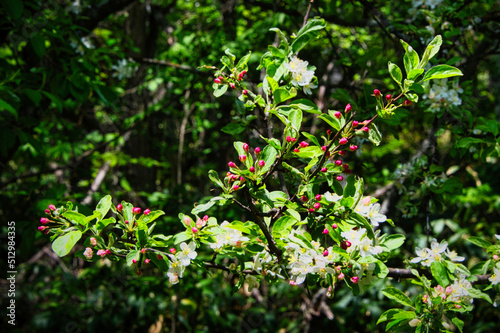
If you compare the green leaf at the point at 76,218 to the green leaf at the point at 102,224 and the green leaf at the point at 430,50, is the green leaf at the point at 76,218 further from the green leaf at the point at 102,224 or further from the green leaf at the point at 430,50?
the green leaf at the point at 430,50

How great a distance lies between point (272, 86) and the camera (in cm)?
102

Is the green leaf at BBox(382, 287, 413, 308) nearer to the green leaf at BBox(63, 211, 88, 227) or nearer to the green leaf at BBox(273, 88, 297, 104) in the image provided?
the green leaf at BBox(273, 88, 297, 104)

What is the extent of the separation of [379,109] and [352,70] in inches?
A: 43.6

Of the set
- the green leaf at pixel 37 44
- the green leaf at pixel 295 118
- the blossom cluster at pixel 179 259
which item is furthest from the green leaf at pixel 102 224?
the green leaf at pixel 37 44

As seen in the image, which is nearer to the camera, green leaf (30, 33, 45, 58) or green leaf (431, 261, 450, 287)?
green leaf (431, 261, 450, 287)

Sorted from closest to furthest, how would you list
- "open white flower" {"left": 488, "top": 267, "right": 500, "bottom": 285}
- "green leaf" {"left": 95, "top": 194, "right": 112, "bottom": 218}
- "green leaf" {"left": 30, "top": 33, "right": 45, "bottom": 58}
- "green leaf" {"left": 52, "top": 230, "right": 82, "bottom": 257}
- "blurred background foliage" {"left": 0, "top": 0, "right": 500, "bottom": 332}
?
"green leaf" {"left": 52, "top": 230, "right": 82, "bottom": 257} → "green leaf" {"left": 95, "top": 194, "right": 112, "bottom": 218} → "open white flower" {"left": 488, "top": 267, "right": 500, "bottom": 285} → "green leaf" {"left": 30, "top": 33, "right": 45, "bottom": 58} → "blurred background foliage" {"left": 0, "top": 0, "right": 500, "bottom": 332}

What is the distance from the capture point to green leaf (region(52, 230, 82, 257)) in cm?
89

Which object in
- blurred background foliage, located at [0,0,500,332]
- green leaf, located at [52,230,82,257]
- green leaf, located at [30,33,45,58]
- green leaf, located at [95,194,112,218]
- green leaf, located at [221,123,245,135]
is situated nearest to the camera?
green leaf, located at [52,230,82,257]

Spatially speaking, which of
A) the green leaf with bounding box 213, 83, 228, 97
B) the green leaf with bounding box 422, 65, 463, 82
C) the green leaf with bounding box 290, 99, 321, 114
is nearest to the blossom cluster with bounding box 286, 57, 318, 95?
the green leaf with bounding box 290, 99, 321, 114

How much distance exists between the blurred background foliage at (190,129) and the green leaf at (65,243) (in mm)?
274

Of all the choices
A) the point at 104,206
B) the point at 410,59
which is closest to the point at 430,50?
the point at 410,59

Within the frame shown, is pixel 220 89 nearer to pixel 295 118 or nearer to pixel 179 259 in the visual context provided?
pixel 295 118

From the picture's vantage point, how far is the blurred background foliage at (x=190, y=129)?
5.51ft

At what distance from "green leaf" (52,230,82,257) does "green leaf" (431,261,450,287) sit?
992mm
